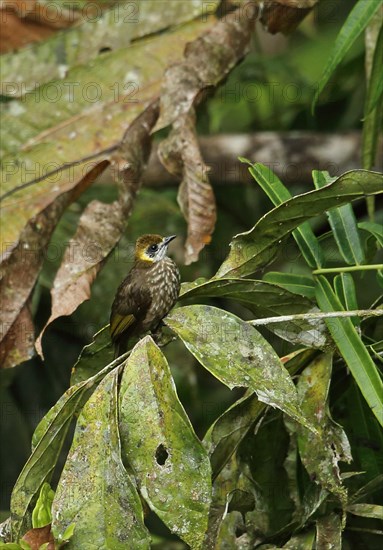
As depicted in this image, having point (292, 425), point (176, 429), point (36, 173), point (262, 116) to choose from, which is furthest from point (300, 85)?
point (176, 429)

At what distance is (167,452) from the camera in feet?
6.40

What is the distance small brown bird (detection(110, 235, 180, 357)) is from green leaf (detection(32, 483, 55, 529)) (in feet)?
1.86

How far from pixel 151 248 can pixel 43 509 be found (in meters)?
1.27

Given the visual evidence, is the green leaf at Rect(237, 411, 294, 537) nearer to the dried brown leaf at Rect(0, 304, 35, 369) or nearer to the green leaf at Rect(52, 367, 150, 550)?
the green leaf at Rect(52, 367, 150, 550)

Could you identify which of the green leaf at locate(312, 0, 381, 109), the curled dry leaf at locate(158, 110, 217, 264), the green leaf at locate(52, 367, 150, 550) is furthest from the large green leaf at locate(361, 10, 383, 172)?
the green leaf at locate(52, 367, 150, 550)

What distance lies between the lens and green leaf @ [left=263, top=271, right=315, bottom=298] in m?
2.35

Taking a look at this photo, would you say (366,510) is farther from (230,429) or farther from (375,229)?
(375,229)

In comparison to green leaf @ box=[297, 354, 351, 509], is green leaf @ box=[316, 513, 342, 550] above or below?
below

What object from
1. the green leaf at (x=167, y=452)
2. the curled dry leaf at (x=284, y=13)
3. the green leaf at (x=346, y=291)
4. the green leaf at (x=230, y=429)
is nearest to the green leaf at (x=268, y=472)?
the green leaf at (x=230, y=429)

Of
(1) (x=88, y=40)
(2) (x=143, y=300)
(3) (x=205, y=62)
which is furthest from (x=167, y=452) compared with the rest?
(1) (x=88, y=40)

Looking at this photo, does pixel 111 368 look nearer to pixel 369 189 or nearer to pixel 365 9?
pixel 369 189

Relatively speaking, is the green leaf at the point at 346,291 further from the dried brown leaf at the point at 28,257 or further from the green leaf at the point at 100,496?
the dried brown leaf at the point at 28,257

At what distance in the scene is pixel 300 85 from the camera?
4.98m

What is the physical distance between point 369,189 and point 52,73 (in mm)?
2167
